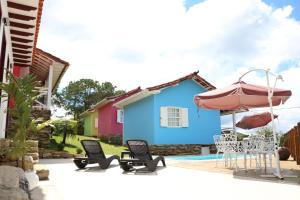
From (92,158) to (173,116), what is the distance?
9.86 m

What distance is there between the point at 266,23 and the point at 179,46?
4.79m

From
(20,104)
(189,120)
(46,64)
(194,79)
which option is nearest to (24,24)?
(20,104)

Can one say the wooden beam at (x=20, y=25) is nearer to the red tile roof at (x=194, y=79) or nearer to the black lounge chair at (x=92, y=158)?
the black lounge chair at (x=92, y=158)

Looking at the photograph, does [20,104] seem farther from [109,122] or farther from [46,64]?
[109,122]

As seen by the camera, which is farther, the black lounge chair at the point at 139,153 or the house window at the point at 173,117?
the house window at the point at 173,117

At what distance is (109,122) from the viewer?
2844 cm

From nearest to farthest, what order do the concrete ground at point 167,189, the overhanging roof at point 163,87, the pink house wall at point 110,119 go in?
the concrete ground at point 167,189, the overhanging roof at point 163,87, the pink house wall at point 110,119

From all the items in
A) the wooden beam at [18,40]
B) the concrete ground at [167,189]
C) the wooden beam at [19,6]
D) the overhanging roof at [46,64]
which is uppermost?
the overhanging roof at [46,64]

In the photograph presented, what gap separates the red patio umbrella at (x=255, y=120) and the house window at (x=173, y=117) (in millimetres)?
3659

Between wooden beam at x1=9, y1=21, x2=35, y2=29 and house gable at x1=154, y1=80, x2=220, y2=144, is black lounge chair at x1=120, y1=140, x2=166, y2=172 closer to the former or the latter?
wooden beam at x1=9, y1=21, x2=35, y2=29

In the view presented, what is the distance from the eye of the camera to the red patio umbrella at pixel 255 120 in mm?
15824

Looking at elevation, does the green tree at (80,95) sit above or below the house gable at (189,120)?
above

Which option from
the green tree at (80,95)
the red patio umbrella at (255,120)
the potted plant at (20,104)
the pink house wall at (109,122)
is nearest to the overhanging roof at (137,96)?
the pink house wall at (109,122)

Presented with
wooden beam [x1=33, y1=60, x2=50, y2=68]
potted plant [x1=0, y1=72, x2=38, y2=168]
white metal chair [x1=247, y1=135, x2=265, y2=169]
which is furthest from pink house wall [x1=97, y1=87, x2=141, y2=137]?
potted plant [x1=0, y1=72, x2=38, y2=168]
